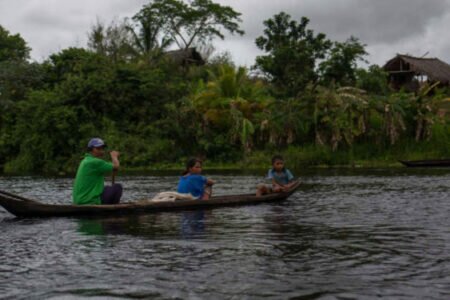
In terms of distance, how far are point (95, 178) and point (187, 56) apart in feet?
124

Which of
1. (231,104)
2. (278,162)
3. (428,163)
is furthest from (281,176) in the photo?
(231,104)

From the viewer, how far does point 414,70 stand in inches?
1638

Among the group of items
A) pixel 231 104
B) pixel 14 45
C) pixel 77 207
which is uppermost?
pixel 14 45

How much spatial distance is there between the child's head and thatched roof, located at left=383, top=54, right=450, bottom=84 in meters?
30.1

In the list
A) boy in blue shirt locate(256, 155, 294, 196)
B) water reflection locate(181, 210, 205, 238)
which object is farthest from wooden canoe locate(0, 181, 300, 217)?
boy in blue shirt locate(256, 155, 294, 196)

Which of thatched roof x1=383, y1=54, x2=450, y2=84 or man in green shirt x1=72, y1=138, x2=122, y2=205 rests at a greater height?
thatched roof x1=383, y1=54, x2=450, y2=84

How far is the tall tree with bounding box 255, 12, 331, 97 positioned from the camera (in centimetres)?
3338

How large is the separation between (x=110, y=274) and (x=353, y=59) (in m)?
29.5

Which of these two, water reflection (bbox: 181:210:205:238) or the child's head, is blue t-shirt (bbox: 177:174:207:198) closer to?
water reflection (bbox: 181:210:205:238)

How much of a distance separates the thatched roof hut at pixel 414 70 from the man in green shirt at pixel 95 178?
3395 centimetres

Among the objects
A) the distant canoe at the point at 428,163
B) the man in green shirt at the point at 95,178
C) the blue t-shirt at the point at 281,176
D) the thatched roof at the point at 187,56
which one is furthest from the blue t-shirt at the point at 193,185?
the thatched roof at the point at 187,56

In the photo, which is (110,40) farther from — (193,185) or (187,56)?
(193,185)

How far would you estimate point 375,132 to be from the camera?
96.7 ft

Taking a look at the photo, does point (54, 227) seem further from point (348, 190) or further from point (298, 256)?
point (348, 190)
